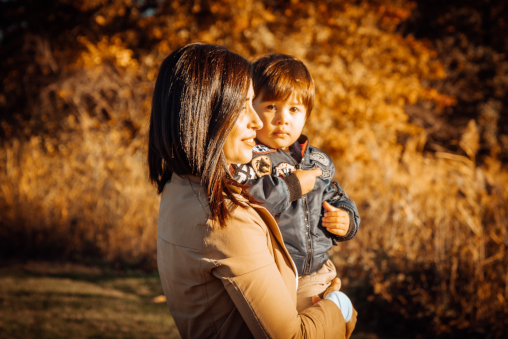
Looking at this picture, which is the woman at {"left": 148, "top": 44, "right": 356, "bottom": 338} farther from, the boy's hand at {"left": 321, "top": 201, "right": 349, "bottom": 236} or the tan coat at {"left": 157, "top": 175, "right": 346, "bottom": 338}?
the boy's hand at {"left": 321, "top": 201, "right": 349, "bottom": 236}

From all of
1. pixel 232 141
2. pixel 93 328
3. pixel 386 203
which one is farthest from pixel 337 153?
pixel 232 141

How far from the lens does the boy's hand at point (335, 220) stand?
5.79ft

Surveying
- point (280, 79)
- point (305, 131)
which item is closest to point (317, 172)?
point (280, 79)

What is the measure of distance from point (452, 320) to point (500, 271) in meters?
0.58

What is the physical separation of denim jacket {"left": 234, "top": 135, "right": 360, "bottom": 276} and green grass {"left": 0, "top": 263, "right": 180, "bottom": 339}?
2.22 m

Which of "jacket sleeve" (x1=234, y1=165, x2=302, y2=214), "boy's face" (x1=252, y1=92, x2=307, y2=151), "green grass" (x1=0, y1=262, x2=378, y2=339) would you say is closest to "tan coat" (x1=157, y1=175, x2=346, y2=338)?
"jacket sleeve" (x1=234, y1=165, x2=302, y2=214)

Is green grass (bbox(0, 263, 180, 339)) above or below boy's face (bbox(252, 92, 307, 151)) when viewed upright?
below

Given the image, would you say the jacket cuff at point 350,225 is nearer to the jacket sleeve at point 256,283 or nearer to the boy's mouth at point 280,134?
the boy's mouth at point 280,134

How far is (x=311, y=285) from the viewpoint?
169cm

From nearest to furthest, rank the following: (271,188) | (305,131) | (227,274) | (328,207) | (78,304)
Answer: (227,274)
(271,188)
(328,207)
(78,304)
(305,131)

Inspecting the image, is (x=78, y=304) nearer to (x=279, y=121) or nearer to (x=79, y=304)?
(x=79, y=304)

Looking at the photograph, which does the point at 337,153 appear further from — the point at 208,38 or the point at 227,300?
the point at 227,300

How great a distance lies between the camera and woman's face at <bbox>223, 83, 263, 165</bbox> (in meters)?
1.33

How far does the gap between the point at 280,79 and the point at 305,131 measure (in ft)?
23.1
